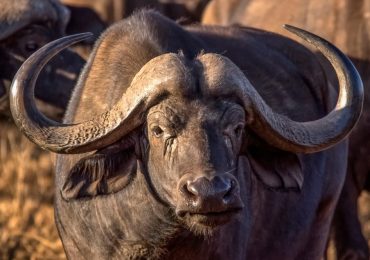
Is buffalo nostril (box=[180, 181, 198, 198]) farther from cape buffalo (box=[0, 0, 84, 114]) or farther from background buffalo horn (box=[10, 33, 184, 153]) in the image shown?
cape buffalo (box=[0, 0, 84, 114])

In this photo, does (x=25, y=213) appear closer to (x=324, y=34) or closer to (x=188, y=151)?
(x=324, y=34)

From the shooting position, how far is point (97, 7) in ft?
40.4

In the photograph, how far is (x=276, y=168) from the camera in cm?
759

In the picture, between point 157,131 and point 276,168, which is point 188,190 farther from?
point 276,168

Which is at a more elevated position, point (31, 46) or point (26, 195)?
point (31, 46)

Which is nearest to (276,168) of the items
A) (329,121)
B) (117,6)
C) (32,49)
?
(329,121)

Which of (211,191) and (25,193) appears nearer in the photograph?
(211,191)

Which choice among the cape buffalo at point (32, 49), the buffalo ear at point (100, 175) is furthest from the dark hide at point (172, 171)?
the cape buffalo at point (32, 49)

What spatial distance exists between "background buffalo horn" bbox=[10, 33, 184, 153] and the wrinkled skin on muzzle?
8 centimetres

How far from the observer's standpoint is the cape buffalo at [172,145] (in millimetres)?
6938

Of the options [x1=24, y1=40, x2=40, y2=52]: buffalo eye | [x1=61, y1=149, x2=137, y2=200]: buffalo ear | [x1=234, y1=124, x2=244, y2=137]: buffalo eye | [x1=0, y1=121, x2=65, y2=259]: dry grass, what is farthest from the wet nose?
[x1=0, y1=121, x2=65, y2=259]: dry grass

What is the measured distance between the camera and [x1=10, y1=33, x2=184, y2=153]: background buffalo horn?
23.1 ft

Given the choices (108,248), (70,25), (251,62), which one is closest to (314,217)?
(251,62)

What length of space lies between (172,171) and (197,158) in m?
0.20
